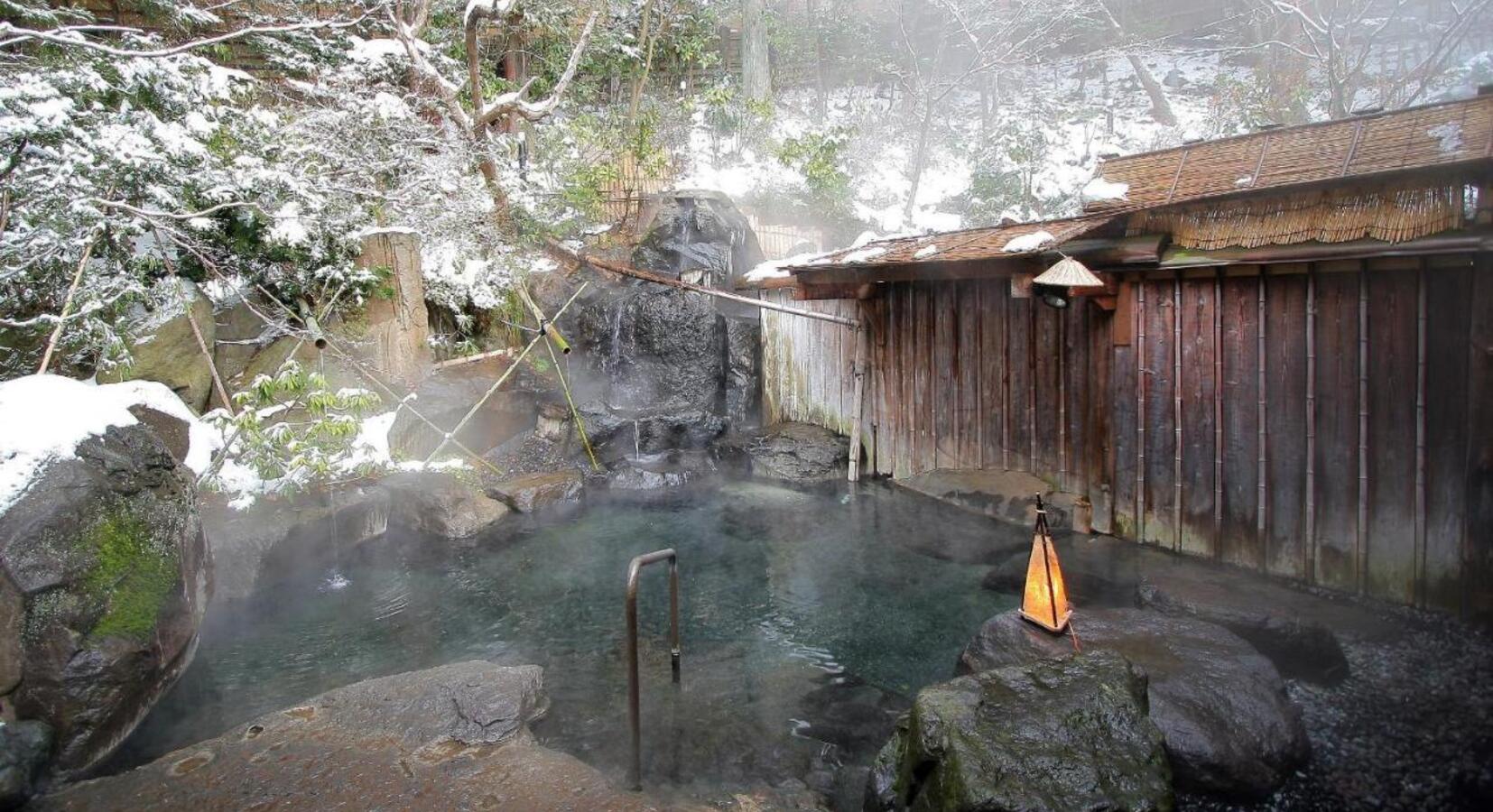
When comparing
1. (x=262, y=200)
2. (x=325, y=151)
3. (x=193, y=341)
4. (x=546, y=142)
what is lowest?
(x=193, y=341)

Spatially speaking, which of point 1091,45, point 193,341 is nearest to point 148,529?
point 193,341

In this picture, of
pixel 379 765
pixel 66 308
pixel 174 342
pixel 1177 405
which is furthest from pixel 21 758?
pixel 1177 405

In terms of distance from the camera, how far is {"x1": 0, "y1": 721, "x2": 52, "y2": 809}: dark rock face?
13.6 ft

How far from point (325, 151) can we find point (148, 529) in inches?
261

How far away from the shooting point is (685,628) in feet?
22.9

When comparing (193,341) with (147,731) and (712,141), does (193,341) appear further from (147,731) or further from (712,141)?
(712,141)

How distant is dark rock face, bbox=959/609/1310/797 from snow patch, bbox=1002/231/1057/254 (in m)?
3.52

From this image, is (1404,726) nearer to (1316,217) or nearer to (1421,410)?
(1421,410)

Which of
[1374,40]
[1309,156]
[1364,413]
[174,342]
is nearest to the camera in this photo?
[1364,413]

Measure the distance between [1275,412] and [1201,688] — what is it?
3121mm

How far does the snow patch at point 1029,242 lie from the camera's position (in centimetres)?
703

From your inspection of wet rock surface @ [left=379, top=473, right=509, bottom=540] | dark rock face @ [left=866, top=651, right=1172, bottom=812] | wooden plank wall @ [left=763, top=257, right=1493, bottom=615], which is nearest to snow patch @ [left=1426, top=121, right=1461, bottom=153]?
wooden plank wall @ [left=763, top=257, right=1493, bottom=615]

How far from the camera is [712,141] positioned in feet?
67.2

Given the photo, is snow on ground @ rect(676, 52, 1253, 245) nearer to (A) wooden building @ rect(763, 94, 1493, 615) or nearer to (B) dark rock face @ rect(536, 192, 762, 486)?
(B) dark rock face @ rect(536, 192, 762, 486)
